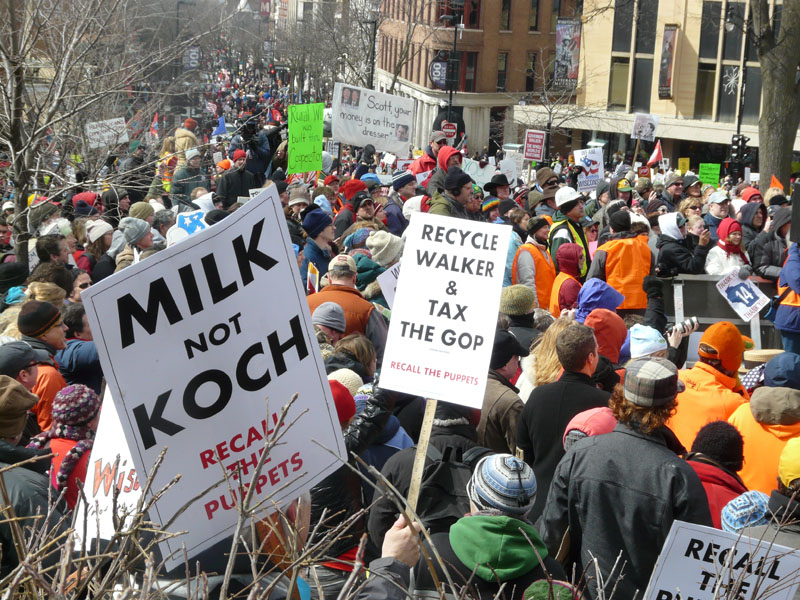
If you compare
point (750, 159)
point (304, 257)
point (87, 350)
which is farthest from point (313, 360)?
point (750, 159)

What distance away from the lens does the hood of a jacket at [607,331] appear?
6.78 metres

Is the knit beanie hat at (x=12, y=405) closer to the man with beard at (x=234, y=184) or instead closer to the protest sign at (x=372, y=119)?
the man with beard at (x=234, y=184)

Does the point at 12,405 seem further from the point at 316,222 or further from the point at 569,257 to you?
the point at 569,257

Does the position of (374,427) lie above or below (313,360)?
below

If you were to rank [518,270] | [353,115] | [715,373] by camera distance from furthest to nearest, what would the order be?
[353,115], [518,270], [715,373]

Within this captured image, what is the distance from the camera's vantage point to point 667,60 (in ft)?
172

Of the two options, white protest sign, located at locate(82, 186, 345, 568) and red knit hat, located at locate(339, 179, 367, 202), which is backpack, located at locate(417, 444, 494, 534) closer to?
white protest sign, located at locate(82, 186, 345, 568)

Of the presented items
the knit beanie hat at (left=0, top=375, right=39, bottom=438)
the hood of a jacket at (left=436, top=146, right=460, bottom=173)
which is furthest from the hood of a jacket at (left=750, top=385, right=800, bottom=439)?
the hood of a jacket at (left=436, top=146, right=460, bottom=173)

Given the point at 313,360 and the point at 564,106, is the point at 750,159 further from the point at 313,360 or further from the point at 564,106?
the point at 313,360

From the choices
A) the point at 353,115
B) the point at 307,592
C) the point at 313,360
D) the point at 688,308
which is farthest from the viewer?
the point at 353,115

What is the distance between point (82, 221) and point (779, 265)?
7776 millimetres

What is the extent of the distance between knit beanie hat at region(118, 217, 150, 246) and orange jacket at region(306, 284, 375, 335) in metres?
2.31

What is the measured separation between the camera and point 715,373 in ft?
18.9

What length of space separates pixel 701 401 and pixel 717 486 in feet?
4.30
